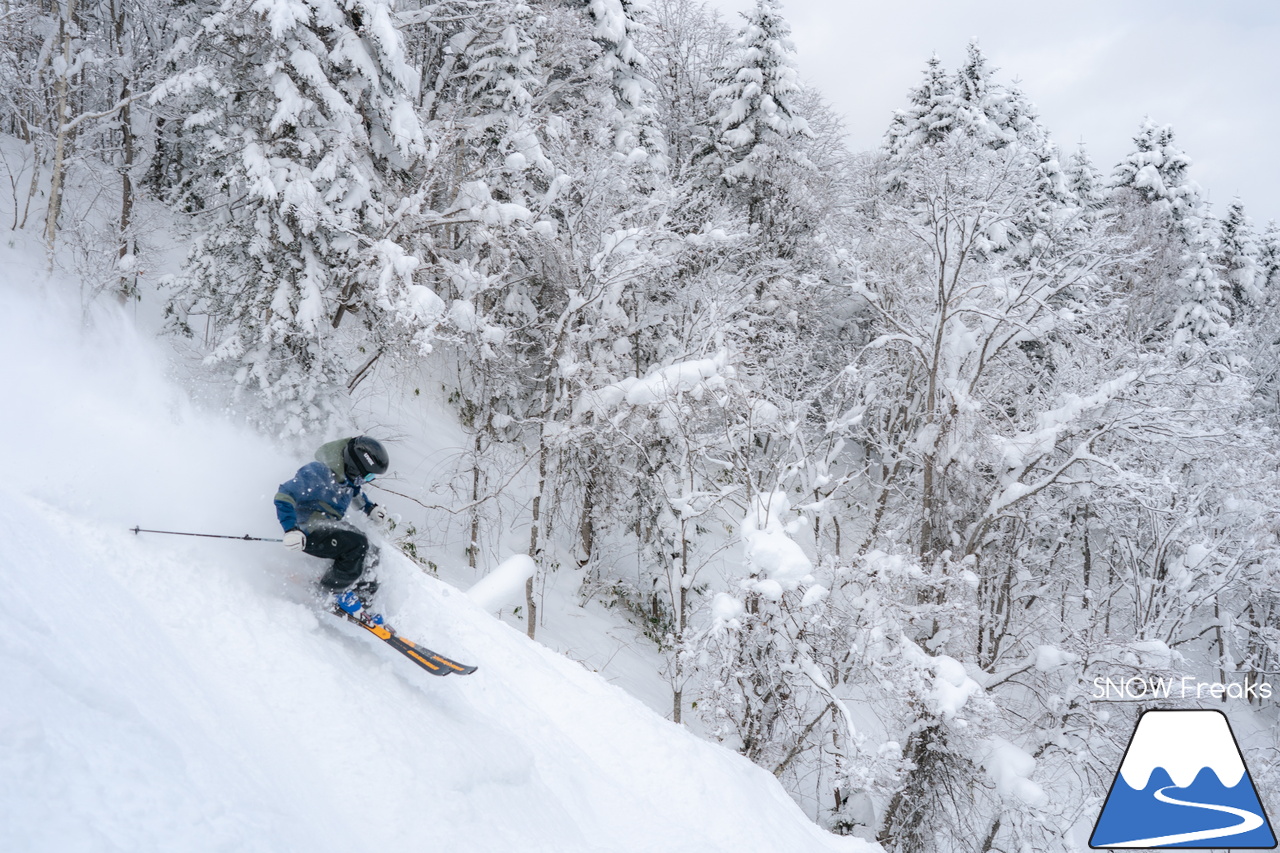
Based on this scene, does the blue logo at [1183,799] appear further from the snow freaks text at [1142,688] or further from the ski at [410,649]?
the snow freaks text at [1142,688]

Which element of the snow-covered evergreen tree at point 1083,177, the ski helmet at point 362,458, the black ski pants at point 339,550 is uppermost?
the snow-covered evergreen tree at point 1083,177

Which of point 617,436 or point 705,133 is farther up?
point 705,133

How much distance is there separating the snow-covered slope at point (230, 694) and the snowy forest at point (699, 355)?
3628 mm

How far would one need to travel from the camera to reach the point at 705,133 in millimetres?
21266

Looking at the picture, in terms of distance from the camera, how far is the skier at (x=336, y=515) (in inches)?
198

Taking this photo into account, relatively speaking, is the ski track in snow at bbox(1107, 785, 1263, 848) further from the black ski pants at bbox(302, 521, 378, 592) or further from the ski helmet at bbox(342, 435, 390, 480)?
the ski helmet at bbox(342, 435, 390, 480)

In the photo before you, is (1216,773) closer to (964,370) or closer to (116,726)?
(116,726)

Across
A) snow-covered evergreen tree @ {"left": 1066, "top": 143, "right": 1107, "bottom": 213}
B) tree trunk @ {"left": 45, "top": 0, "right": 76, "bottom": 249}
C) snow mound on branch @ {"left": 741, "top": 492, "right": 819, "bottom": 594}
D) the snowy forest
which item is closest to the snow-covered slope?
snow mound on branch @ {"left": 741, "top": 492, "right": 819, "bottom": 594}

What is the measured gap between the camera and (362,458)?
5535mm

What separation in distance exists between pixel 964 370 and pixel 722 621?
7817 millimetres

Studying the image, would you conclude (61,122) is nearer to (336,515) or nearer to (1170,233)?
(336,515)

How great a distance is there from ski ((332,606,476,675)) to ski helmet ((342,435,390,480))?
40.6 inches

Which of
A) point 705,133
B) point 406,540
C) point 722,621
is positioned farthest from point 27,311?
point 705,133

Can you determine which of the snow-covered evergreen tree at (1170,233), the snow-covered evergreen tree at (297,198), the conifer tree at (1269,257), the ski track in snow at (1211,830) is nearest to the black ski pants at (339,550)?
the snow-covered evergreen tree at (297,198)
